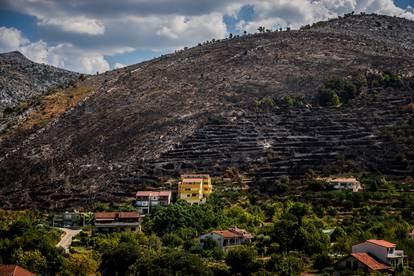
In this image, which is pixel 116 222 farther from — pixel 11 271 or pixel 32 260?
pixel 11 271

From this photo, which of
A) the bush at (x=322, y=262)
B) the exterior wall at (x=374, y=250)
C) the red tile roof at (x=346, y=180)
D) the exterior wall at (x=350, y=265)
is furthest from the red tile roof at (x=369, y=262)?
the red tile roof at (x=346, y=180)

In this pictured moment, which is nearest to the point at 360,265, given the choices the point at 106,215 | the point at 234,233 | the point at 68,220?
the point at 234,233

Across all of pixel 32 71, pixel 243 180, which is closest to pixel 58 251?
pixel 243 180

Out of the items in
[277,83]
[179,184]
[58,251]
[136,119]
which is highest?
[277,83]

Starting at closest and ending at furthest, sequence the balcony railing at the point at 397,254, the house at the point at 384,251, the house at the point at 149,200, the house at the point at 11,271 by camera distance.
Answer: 1. the house at the point at 11,271
2. the house at the point at 384,251
3. the balcony railing at the point at 397,254
4. the house at the point at 149,200

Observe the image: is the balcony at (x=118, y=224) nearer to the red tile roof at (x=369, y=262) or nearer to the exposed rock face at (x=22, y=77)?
the red tile roof at (x=369, y=262)

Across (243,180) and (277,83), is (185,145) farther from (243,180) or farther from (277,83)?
(277,83)

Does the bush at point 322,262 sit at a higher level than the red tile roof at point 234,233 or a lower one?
lower
